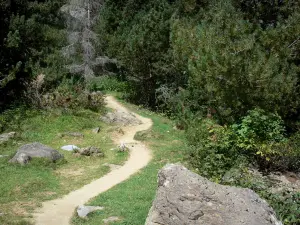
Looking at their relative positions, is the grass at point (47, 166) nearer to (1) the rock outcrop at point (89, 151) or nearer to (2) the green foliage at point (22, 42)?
(1) the rock outcrop at point (89, 151)

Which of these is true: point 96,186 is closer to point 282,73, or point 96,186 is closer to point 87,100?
point 282,73

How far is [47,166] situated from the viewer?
11.7 meters

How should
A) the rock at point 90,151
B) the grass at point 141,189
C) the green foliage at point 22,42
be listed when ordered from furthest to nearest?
1. the green foliage at point 22,42
2. the rock at point 90,151
3. the grass at point 141,189

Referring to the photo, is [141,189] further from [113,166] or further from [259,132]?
[259,132]

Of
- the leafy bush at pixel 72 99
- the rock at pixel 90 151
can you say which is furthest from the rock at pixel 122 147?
the leafy bush at pixel 72 99

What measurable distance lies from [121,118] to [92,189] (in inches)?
345

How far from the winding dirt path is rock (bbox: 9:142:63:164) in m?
1.89

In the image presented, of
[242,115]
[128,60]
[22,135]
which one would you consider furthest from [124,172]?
[128,60]

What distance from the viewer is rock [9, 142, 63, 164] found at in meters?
11.7

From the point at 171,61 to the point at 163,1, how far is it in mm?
3569

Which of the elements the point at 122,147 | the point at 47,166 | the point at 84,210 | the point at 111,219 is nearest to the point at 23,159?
the point at 47,166

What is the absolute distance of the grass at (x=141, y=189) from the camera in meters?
8.23

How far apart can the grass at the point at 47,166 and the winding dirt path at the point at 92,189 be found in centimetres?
25

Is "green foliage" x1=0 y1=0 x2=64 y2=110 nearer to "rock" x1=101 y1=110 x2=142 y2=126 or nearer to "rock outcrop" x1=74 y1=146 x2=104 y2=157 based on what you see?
"rock" x1=101 y1=110 x2=142 y2=126
